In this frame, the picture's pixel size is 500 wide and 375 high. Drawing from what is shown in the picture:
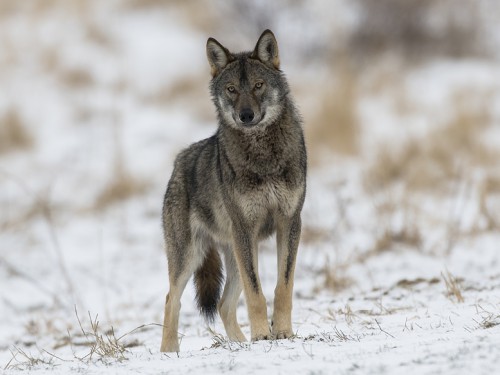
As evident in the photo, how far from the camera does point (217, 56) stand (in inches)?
215

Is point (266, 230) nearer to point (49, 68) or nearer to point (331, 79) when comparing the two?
point (331, 79)

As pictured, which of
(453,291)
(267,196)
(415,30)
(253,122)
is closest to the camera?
(267,196)

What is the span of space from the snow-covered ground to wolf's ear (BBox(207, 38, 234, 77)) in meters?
1.76

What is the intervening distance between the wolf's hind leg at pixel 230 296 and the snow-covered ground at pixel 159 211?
19cm

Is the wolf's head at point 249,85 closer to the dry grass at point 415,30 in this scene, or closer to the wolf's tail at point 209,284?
the wolf's tail at point 209,284

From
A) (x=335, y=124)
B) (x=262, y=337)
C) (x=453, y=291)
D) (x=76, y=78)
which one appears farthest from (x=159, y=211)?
(x=262, y=337)

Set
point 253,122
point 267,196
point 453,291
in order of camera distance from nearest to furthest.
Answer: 1. point 267,196
2. point 253,122
3. point 453,291

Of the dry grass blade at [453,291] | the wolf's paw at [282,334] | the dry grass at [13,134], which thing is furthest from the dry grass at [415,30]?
the wolf's paw at [282,334]

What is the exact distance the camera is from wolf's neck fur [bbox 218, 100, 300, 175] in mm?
5023

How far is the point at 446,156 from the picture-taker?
453 inches

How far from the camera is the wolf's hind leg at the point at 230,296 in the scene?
568cm

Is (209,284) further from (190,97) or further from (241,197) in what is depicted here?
(190,97)

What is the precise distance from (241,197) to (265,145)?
0.36 m

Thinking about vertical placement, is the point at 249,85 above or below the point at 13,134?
above
